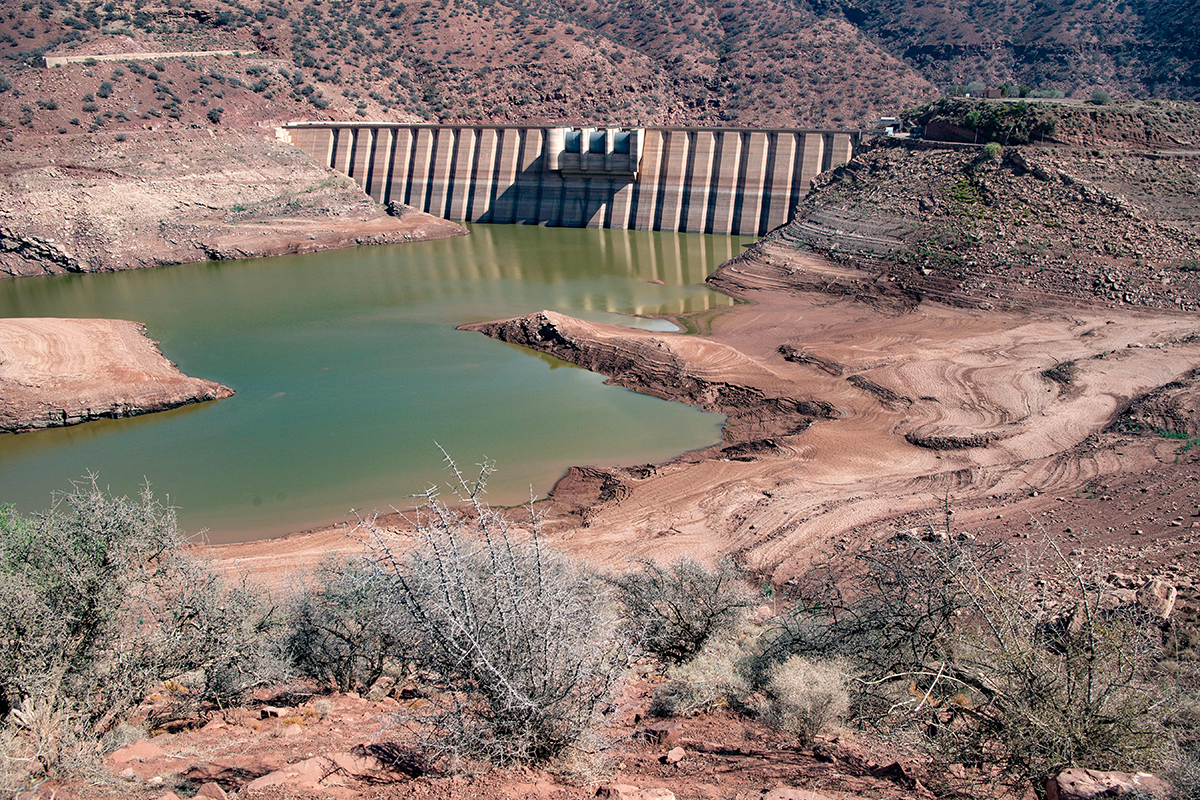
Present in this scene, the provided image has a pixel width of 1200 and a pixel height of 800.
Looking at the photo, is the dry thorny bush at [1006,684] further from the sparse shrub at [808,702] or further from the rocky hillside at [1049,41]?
the rocky hillside at [1049,41]

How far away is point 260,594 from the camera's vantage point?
11.2 m

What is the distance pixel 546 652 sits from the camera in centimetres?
662

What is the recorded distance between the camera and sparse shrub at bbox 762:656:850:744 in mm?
7918

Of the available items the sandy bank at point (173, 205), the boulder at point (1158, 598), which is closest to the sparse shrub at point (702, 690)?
the boulder at point (1158, 598)

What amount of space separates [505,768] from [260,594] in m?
5.96

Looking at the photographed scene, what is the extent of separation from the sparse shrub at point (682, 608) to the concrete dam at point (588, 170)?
3843cm

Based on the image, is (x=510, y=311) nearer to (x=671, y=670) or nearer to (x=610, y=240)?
(x=610, y=240)

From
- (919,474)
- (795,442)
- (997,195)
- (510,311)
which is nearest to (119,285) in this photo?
(510,311)

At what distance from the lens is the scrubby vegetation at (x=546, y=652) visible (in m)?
6.39

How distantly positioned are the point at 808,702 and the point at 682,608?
358cm

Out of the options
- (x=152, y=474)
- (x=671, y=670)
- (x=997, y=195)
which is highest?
(x=997, y=195)

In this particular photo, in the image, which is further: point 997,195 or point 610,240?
point 610,240

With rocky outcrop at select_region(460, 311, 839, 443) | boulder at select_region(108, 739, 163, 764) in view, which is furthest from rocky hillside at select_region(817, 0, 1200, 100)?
boulder at select_region(108, 739, 163, 764)

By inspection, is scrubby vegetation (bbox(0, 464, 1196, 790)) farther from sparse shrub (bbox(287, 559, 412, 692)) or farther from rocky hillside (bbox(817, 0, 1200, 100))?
rocky hillside (bbox(817, 0, 1200, 100))
